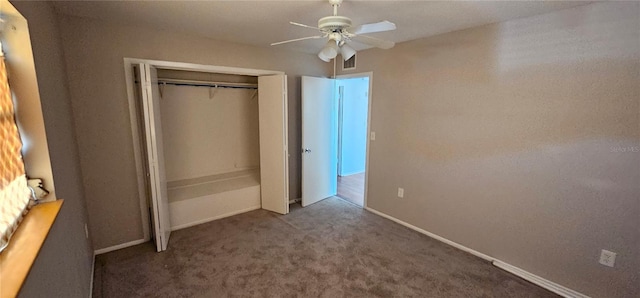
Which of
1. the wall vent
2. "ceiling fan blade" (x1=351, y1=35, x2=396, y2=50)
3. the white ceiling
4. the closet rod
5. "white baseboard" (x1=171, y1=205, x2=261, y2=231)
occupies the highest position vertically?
the white ceiling

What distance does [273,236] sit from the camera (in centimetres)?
312

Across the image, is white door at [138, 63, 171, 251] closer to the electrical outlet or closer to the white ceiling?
the white ceiling

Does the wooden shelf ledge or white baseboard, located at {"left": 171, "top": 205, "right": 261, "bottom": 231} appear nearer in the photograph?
the wooden shelf ledge

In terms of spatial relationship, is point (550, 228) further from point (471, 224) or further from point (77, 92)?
point (77, 92)

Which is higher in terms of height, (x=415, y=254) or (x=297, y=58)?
(x=297, y=58)

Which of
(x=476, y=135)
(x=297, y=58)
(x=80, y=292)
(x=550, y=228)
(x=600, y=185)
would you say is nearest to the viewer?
(x=80, y=292)

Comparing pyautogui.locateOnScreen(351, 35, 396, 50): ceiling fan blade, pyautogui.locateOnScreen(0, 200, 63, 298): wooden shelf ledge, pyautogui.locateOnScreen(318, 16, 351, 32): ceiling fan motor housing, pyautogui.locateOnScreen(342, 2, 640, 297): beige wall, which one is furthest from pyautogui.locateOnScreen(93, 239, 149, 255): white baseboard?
pyautogui.locateOnScreen(342, 2, 640, 297): beige wall

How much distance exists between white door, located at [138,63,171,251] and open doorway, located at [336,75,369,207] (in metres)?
3.11

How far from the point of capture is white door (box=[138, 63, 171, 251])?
2.43 m

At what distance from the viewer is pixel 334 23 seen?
1801 mm

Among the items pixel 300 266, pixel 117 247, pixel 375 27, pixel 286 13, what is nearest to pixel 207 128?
pixel 117 247

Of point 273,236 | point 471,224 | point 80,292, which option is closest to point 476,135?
point 471,224

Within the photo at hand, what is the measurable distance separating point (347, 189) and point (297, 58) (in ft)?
7.78

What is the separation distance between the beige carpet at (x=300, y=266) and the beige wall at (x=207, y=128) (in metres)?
0.95
